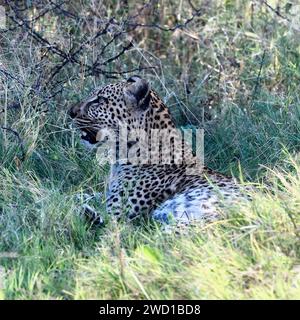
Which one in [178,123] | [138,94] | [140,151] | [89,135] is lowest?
[140,151]

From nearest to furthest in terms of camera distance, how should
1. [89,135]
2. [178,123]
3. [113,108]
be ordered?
[113,108] < [89,135] < [178,123]

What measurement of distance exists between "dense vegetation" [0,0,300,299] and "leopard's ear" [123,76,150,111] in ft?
1.79

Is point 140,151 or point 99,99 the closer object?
point 140,151

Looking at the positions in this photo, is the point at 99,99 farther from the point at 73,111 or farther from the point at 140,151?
the point at 140,151

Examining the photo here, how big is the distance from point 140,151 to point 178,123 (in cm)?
138

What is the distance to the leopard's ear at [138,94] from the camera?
21.6 feet

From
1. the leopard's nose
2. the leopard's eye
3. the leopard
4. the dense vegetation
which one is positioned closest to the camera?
the dense vegetation

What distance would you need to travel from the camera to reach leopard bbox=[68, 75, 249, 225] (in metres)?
6.35

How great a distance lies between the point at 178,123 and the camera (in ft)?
26.3

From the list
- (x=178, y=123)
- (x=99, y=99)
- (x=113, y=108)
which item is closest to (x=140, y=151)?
(x=113, y=108)

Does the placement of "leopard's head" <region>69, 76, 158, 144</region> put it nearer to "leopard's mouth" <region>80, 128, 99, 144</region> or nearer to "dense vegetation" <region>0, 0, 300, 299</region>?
"leopard's mouth" <region>80, 128, 99, 144</region>

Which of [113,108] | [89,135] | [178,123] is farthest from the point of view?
[178,123]

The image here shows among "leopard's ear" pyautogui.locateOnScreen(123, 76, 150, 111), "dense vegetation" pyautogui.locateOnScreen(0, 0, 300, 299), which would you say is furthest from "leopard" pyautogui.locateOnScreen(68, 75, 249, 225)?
"dense vegetation" pyautogui.locateOnScreen(0, 0, 300, 299)
